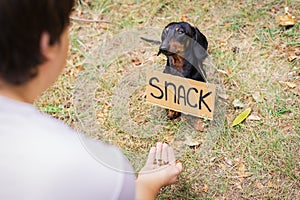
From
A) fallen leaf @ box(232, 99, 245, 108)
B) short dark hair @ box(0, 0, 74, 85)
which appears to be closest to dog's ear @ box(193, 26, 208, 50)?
fallen leaf @ box(232, 99, 245, 108)

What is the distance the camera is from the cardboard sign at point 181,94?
5.34 ft

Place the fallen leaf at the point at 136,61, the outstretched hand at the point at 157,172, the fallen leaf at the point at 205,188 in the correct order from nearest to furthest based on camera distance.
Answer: the outstretched hand at the point at 157,172 → the fallen leaf at the point at 205,188 → the fallen leaf at the point at 136,61

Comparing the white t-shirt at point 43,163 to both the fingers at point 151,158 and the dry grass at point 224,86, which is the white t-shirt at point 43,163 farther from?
the dry grass at point 224,86

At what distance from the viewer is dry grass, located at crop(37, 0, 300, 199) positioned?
1660mm

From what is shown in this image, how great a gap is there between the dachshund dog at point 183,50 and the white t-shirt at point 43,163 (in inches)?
32.7

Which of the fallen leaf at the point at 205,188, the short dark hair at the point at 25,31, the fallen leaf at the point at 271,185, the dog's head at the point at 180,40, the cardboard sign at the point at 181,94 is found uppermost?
the short dark hair at the point at 25,31

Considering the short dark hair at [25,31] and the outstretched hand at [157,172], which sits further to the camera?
the outstretched hand at [157,172]

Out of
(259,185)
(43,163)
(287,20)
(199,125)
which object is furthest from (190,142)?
(43,163)

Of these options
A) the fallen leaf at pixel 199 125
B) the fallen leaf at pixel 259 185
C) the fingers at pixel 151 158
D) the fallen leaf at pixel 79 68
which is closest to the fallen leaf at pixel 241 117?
the fallen leaf at pixel 199 125

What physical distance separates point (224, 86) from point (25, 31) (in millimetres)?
1255

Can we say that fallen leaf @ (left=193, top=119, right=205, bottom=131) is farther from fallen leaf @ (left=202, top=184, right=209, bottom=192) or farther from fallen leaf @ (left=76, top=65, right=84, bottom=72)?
fallen leaf @ (left=76, top=65, right=84, bottom=72)

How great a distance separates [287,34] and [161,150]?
2.87 ft

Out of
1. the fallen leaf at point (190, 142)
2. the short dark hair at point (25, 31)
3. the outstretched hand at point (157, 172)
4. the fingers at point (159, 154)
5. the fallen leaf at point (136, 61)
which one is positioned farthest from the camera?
the fallen leaf at point (136, 61)

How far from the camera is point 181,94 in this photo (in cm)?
167
